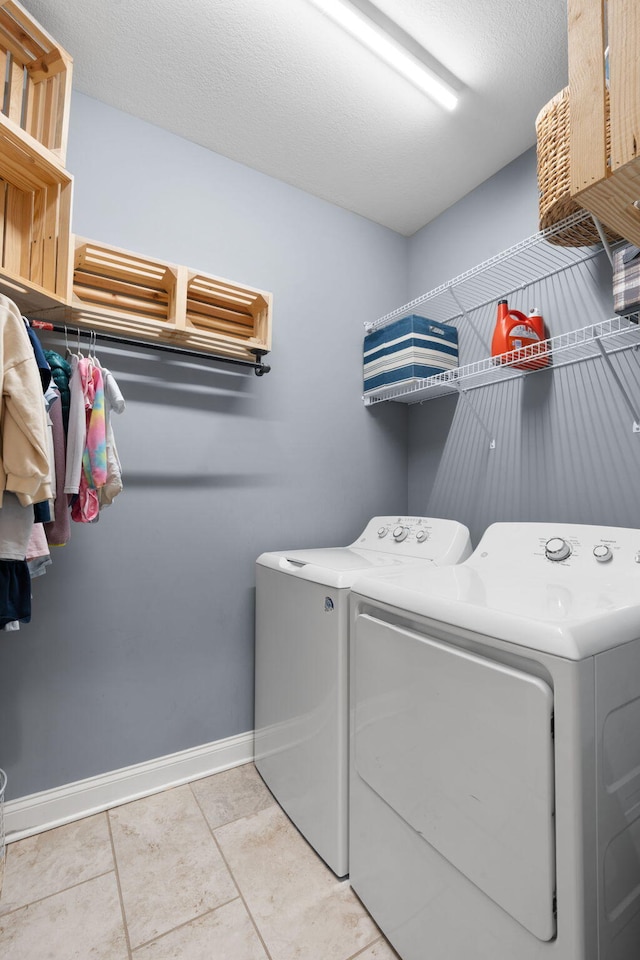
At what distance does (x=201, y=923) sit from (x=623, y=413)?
2.02m

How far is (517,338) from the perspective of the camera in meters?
1.73

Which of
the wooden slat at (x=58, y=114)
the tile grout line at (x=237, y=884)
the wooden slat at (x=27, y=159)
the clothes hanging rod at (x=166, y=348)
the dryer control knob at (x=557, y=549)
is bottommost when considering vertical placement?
the tile grout line at (x=237, y=884)

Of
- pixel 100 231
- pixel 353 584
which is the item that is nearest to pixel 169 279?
pixel 100 231

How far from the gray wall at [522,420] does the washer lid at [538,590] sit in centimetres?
34

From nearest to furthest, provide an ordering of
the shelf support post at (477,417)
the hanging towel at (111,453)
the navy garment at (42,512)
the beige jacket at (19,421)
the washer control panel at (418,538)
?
the beige jacket at (19,421)
the navy garment at (42,512)
the hanging towel at (111,453)
the washer control panel at (418,538)
the shelf support post at (477,417)

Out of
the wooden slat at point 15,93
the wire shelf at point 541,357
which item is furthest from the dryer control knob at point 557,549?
the wooden slat at point 15,93

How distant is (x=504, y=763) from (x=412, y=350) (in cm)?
166

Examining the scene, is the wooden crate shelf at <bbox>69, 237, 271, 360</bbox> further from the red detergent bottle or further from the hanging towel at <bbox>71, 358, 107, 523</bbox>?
the red detergent bottle

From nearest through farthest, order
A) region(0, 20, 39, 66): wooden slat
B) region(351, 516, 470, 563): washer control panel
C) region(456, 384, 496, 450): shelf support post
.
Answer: region(0, 20, 39, 66): wooden slat → region(351, 516, 470, 563): washer control panel → region(456, 384, 496, 450): shelf support post

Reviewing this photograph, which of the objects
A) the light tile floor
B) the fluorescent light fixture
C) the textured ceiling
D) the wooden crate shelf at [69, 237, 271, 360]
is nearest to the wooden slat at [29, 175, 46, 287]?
the wooden crate shelf at [69, 237, 271, 360]

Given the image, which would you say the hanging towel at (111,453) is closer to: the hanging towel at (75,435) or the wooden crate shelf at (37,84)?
the hanging towel at (75,435)

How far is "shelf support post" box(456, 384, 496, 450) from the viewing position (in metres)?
2.04

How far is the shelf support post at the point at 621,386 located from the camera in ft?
5.01

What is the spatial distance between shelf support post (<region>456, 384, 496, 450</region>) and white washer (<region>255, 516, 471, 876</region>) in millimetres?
482
